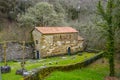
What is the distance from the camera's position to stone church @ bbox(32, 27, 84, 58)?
118ft

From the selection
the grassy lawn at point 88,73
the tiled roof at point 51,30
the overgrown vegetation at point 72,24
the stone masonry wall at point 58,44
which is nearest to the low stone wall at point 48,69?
the grassy lawn at point 88,73

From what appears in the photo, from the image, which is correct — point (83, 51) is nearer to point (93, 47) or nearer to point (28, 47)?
point (93, 47)

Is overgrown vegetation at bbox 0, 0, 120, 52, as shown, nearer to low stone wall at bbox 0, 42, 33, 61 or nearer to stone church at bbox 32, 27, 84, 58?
stone church at bbox 32, 27, 84, 58

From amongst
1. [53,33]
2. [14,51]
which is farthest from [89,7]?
[14,51]

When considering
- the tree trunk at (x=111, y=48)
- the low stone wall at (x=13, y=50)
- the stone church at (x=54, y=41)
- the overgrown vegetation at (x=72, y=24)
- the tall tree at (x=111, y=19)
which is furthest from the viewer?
the overgrown vegetation at (x=72, y=24)

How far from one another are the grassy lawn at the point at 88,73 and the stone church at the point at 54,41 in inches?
300

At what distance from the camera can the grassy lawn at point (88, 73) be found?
2348cm

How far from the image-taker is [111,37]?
26.2 meters

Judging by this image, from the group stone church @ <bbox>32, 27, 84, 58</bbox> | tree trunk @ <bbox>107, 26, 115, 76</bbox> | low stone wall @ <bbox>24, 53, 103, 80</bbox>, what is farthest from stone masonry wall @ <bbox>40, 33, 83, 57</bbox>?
tree trunk @ <bbox>107, 26, 115, 76</bbox>

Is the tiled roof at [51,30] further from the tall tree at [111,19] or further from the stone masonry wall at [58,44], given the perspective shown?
the tall tree at [111,19]

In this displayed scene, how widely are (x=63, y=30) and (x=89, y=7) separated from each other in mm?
27100

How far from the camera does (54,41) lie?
3731 cm

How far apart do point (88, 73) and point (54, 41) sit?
37.5 feet

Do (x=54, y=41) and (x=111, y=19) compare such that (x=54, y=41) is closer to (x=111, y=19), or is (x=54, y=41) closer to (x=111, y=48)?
(x=111, y=48)
